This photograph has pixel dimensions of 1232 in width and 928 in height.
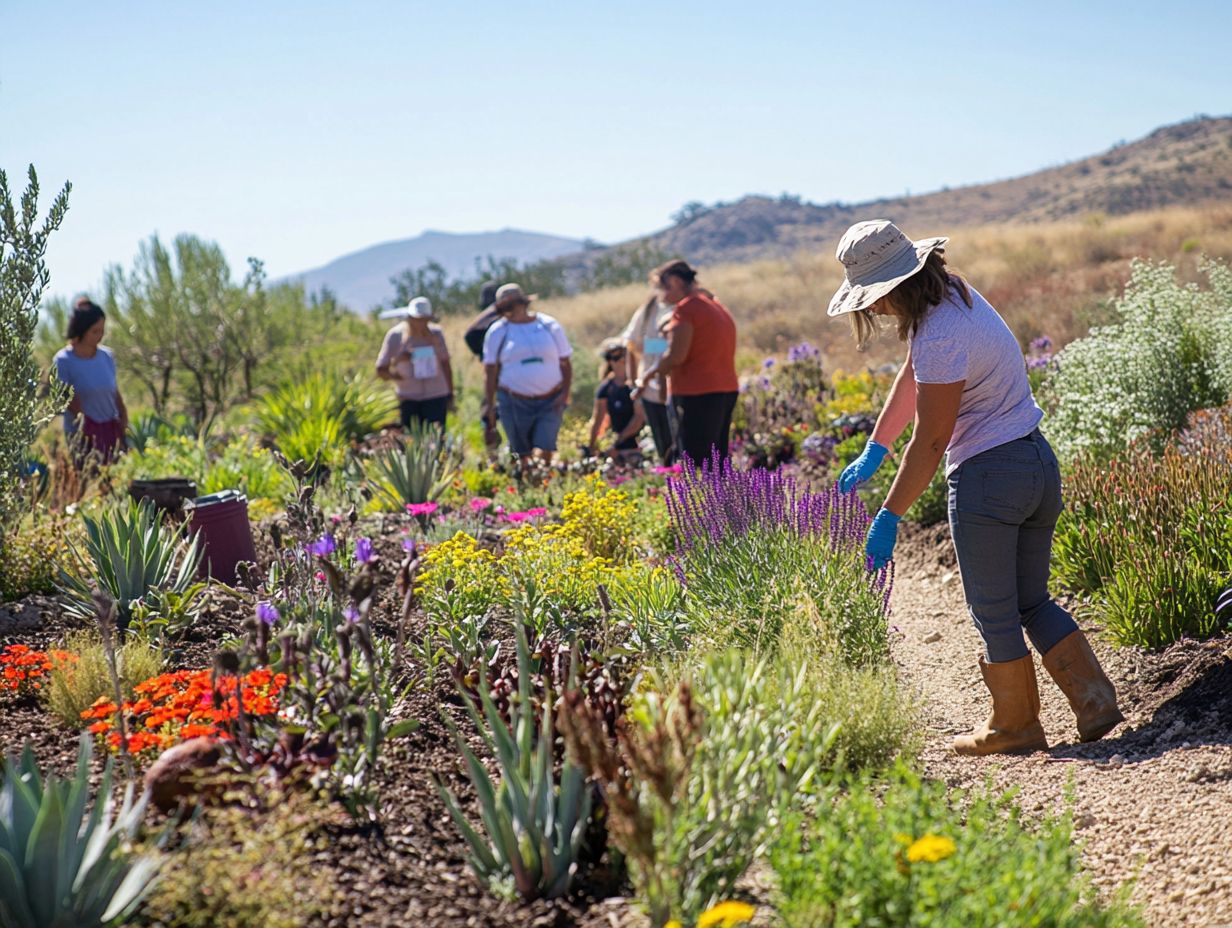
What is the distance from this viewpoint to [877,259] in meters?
3.55

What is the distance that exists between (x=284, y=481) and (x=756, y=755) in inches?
245

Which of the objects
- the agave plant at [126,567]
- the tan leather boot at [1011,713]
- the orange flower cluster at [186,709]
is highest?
the agave plant at [126,567]

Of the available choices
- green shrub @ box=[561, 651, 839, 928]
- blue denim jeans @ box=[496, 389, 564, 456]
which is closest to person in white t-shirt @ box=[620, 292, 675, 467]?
blue denim jeans @ box=[496, 389, 564, 456]

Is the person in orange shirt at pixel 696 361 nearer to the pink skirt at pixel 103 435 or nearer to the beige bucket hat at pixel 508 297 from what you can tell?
the beige bucket hat at pixel 508 297

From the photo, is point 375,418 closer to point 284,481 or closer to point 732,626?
point 284,481

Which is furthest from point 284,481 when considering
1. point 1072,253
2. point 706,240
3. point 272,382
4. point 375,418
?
point 706,240

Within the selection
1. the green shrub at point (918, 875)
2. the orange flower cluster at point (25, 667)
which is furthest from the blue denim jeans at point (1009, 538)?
the orange flower cluster at point (25, 667)

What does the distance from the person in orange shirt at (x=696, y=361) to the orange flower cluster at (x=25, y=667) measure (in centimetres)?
415

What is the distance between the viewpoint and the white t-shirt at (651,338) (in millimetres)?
8102

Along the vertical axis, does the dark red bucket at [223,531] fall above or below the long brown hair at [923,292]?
below

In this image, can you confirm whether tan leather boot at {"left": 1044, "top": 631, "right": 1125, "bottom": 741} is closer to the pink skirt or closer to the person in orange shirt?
the person in orange shirt

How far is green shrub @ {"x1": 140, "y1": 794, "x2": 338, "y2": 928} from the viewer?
2182 millimetres

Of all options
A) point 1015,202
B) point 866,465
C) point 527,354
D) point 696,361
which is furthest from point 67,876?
point 1015,202

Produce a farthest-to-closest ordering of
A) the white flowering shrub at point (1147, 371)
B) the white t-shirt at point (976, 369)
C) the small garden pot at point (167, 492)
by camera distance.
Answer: the white flowering shrub at point (1147, 371) → the small garden pot at point (167, 492) → the white t-shirt at point (976, 369)
